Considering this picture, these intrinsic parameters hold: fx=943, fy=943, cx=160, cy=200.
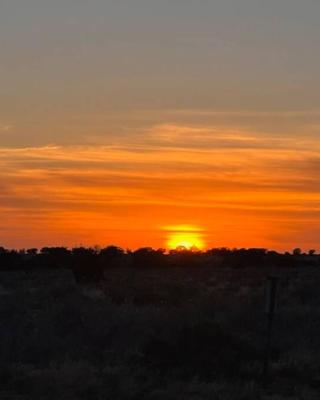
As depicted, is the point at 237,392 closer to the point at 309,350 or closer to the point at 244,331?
the point at 309,350

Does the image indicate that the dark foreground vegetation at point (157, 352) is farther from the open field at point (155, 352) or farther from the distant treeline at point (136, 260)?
the distant treeline at point (136, 260)

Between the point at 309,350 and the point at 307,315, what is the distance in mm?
5056

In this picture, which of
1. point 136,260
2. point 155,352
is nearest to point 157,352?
point 155,352

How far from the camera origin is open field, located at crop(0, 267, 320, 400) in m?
15.7

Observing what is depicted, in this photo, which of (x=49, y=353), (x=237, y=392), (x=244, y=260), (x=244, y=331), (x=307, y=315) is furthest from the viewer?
(x=244, y=260)

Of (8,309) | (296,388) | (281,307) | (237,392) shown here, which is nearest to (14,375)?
(237,392)

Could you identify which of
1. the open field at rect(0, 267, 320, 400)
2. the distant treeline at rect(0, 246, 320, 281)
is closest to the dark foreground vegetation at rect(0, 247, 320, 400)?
the open field at rect(0, 267, 320, 400)

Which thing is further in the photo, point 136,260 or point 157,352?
point 136,260

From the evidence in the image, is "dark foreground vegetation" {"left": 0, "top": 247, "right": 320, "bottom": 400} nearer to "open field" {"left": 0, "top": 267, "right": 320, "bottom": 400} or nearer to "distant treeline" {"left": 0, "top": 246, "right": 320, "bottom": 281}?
"open field" {"left": 0, "top": 267, "right": 320, "bottom": 400}

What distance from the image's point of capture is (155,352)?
18.5 m

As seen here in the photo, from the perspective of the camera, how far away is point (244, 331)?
23.1 metres

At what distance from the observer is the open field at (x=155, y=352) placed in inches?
618

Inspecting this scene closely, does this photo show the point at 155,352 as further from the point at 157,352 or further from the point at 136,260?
the point at 136,260

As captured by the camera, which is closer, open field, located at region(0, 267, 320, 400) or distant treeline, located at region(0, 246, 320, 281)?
open field, located at region(0, 267, 320, 400)
